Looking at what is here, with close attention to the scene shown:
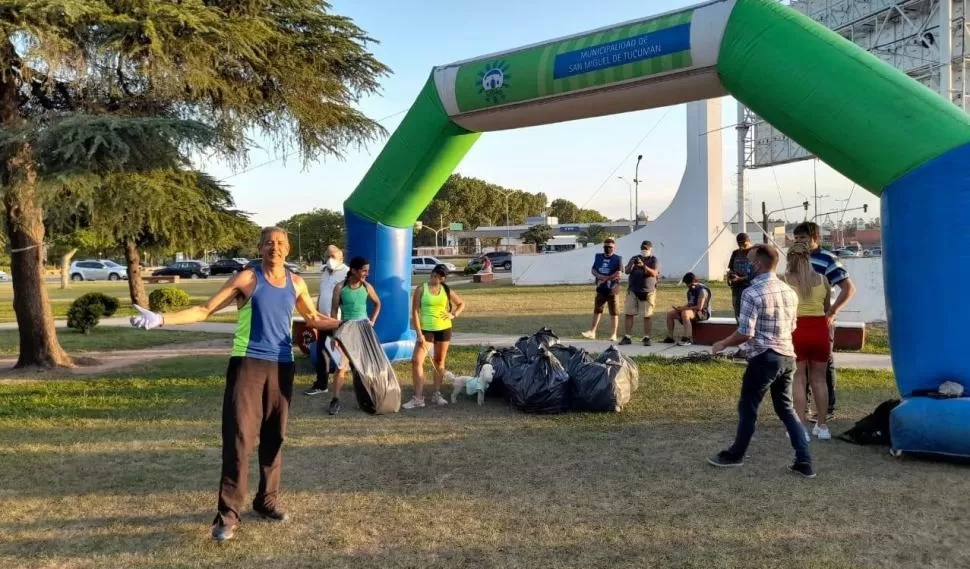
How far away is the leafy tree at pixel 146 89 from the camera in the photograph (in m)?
7.32

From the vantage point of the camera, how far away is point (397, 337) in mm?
9250

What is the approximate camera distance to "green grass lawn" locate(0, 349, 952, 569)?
3.68 metres

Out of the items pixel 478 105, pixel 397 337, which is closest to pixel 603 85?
pixel 478 105

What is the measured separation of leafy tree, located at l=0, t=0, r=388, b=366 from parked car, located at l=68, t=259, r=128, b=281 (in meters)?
36.8

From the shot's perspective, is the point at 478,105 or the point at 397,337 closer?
the point at 478,105

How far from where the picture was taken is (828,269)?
5.89 metres

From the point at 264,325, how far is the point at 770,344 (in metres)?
3.30

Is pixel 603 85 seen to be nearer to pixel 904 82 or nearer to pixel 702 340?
pixel 904 82

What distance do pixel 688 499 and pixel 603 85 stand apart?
175 inches

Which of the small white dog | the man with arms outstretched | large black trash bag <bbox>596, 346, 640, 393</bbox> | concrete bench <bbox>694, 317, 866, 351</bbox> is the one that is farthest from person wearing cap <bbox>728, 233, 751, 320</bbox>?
the man with arms outstretched

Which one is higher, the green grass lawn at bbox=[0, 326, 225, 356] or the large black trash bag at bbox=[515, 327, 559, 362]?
the large black trash bag at bbox=[515, 327, 559, 362]

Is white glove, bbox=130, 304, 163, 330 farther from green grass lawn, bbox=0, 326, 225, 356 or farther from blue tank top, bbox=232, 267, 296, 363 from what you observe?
green grass lawn, bbox=0, 326, 225, 356

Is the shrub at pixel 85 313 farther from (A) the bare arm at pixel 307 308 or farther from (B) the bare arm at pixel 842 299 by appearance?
(B) the bare arm at pixel 842 299

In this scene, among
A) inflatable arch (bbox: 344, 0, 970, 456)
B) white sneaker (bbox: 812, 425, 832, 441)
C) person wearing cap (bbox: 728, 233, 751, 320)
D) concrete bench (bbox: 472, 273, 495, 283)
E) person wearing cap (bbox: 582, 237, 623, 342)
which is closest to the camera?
inflatable arch (bbox: 344, 0, 970, 456)
